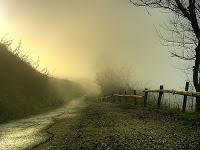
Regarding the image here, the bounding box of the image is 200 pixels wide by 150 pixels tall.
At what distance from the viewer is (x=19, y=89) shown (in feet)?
79.1

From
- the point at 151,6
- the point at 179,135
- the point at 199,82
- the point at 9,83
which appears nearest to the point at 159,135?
the point at 179,135

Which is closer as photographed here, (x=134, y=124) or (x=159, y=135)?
(x=159, y=135)

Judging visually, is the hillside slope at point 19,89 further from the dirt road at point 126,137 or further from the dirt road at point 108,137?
the dirt road at point 126,137

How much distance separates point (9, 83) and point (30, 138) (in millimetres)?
13230

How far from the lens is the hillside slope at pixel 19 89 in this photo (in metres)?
19.7

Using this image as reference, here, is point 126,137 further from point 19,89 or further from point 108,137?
point 19,89

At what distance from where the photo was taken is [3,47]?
26141 mm

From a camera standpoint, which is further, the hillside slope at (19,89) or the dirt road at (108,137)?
the hillside slope at (19,89)

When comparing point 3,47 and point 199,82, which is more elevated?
point 3,47

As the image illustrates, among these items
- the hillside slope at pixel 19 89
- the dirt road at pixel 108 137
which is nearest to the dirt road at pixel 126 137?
the dirt road at pixel 108 137

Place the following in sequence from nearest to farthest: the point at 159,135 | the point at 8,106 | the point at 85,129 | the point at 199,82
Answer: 1. the point at 159,135
2. the point at 85,129
3. the point at 199,82
4. the point at 8,106

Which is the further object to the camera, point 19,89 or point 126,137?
point 19,89

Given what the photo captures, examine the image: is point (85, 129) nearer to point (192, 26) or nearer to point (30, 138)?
point (30, 138)

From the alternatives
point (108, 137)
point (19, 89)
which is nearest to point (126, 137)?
point (108, 137)
